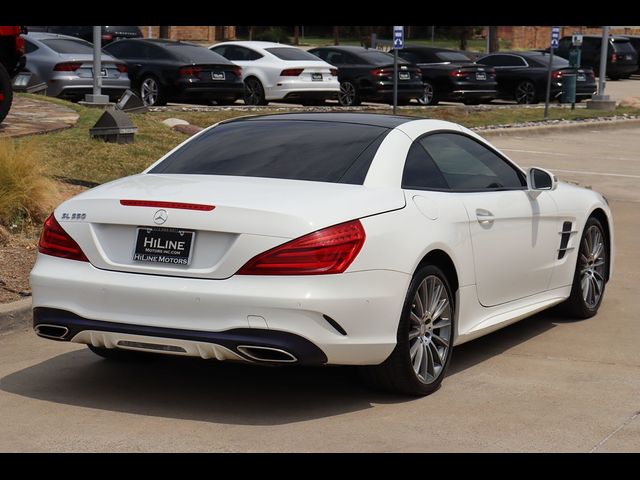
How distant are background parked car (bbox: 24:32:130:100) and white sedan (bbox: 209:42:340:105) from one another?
4.97 meters

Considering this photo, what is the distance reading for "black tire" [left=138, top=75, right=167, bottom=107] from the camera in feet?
82.9

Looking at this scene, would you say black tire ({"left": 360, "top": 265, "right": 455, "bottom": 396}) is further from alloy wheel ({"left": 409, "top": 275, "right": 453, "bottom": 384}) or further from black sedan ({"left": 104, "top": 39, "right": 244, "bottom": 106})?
black sedan ({"left": 104, "top": 39, "right": 244, "bottom": 106})

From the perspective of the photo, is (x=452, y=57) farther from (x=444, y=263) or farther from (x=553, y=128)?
(x=444, y=263)

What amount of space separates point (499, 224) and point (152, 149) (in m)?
7.47

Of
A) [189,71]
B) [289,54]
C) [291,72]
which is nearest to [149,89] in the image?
[189,71]

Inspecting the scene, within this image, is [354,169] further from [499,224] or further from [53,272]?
[53,272]

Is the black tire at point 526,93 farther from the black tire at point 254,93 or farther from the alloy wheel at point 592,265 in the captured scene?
the alloy wheel at point 592,265

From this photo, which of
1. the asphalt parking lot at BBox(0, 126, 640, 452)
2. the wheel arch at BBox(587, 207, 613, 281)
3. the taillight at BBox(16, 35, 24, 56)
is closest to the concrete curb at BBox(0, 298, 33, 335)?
the asphalt parking lot at BBox(0, 126, 640, 452)

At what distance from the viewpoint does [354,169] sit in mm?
6688

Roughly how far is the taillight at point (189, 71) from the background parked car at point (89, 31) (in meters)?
11.7

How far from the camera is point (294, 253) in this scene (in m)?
5.91

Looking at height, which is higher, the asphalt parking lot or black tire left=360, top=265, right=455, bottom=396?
black tire left=360, top=265, right=455, bottom=396
